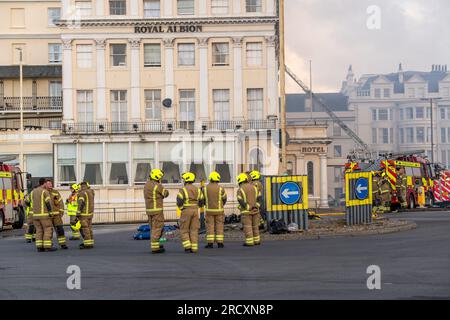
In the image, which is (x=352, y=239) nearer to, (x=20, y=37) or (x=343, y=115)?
(x=20, y=37)

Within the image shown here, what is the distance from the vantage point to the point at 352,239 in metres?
22.9

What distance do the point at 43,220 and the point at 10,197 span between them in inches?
677

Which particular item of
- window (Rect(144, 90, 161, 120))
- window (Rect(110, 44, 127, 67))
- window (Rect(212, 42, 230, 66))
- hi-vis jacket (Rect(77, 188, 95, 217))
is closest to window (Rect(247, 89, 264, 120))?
window (Rect(212, 42, 230, 66))

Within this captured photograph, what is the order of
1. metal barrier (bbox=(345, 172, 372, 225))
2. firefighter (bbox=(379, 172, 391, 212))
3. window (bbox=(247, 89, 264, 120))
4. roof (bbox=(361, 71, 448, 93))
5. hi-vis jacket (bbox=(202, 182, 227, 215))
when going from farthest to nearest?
roof (bbox=(361, 71, 448, 93)), window (bbox=(247, 89, 264, 120)), firefighter (bbox=(379, 172, 391, 212)), metal barrier (bbox=(345, 172, 372, 225)), hi-vis jacket (bbox=(202, 182, 227, 215))

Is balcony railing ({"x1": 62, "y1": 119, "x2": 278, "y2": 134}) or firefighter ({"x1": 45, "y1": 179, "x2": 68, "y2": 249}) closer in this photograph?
firefighter ({"x1": 45, "y1": 179, "x2": 68, "y2": 249})

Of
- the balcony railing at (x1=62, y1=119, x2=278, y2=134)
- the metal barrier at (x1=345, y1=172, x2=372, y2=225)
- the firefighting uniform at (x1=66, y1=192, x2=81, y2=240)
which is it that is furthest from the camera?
the balcony railing at (x1=62, y1=119, x2=278, y2=134)

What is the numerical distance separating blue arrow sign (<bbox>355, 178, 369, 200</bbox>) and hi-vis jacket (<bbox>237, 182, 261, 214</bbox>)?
558cm

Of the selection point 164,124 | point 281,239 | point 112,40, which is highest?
point 112,40

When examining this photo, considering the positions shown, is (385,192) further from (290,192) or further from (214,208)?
(214,208)

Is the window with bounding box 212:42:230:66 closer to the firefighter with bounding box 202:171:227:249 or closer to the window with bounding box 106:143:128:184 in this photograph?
the window with bounding box 106:143:128:184

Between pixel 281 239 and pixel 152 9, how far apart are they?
3413 centimetres

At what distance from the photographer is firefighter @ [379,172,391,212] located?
1667 inches
